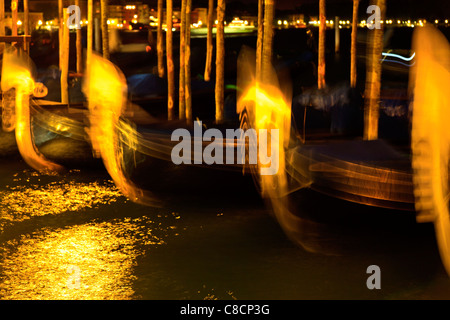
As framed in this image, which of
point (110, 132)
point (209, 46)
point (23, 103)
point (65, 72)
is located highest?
point (209, 46)

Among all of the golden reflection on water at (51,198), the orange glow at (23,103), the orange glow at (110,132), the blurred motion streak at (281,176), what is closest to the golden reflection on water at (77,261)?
the golden reflection on water at (51,198)

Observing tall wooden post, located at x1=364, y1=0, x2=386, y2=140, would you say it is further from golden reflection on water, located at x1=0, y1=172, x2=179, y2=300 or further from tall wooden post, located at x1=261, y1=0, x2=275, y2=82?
golden reflection on water, located at x1=0, y1=172, x2=179, y2=300

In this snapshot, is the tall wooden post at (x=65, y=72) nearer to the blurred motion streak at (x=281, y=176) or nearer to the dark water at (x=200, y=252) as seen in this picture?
the blurred motion streak at (x=281, y=176)

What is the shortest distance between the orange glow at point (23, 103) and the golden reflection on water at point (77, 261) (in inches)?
300

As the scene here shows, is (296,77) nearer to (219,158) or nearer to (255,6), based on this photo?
(219,158)

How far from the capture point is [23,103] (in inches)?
1104

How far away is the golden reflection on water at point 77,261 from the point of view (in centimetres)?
1208

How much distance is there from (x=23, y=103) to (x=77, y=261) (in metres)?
15.8

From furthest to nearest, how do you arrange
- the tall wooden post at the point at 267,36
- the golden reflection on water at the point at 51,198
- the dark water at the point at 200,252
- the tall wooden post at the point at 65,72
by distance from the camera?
the tall wooden post at the point at 65,72 → the tall wooden post at the point at 267,36 → the golden reflection on water at the point at 51,198 → the dark water at the point at 200,252

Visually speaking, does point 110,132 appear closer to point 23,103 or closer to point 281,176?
point 23,103

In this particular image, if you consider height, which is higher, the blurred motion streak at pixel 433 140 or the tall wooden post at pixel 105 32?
the tall wooden post at pixel 105 32

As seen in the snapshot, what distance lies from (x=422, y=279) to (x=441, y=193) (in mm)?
2592

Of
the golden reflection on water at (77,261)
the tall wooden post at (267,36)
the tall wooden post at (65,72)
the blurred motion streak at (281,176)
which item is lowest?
the golden reflection on water at (77,261)

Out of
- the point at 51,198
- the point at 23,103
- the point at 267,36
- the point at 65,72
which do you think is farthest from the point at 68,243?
the point at 65,72
